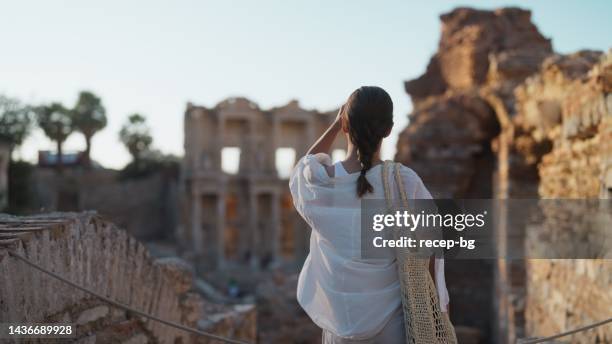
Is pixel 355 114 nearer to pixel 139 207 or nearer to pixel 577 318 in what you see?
pixel 577 318

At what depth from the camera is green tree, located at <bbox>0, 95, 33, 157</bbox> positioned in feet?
95.9

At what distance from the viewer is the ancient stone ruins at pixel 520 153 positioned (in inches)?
253

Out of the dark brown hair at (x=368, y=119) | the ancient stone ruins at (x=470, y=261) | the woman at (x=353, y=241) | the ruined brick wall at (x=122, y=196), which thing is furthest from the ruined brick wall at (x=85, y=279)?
the ruined brick wall at (x=122, y=196)

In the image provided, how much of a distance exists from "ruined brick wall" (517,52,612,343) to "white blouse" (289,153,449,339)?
3548 mm

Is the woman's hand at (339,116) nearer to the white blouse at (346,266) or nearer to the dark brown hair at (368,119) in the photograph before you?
the dark brown hair at (368,119)

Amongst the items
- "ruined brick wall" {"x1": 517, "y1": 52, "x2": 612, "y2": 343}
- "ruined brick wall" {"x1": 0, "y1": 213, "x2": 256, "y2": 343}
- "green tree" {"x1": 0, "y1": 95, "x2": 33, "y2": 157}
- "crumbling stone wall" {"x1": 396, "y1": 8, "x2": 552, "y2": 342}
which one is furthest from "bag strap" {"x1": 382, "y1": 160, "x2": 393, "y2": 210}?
"green tree" {"x1": 0, "y1": 95, "x2": 33, "y2": 157}

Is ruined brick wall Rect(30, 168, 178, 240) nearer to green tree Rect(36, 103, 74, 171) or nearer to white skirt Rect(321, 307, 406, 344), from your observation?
green tree Rect(36, 103, 74, 171)

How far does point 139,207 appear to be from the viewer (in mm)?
39812

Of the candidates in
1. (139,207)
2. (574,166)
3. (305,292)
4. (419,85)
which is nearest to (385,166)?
(305,292)

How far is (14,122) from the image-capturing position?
3014cm

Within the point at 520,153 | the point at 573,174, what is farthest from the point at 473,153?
the point at 573,174

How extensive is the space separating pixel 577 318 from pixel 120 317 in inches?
200

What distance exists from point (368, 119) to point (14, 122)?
31.6 metres

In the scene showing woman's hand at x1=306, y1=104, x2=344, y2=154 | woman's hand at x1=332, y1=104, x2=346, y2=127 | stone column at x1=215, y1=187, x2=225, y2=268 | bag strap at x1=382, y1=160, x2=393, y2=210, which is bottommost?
stone column at x1=215, y1=187, x2=225, y2=268
